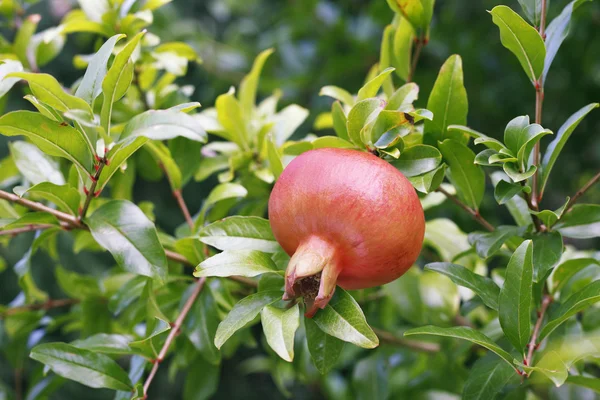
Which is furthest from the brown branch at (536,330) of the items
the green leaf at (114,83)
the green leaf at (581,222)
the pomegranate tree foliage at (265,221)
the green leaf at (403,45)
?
the green leaf at (114,83)

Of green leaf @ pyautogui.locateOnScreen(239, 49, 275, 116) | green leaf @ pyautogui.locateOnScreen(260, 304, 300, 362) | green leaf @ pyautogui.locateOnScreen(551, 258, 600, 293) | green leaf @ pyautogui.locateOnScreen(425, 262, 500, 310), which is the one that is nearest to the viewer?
green leaf @ pyautogui.locateOnScreen(260, 304, 300, 362)

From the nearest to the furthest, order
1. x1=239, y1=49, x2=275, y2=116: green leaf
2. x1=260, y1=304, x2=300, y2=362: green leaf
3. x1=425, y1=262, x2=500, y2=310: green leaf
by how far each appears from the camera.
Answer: x1=260, y1=304, x2=300, y2=362: green leaf
x1=425, y1=262, x2=500, y2=310: green leaf
x1=239, y1=49, x2=275, y2=116: green leaf

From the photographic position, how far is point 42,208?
0.63m

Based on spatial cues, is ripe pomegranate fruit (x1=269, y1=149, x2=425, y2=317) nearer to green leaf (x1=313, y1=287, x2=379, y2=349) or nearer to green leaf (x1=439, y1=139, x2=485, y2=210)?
green leaf (x1=313, y1=287, x2=379, y2=349)

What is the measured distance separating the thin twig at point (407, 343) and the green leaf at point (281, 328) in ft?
1.34

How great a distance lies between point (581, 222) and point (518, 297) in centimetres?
15

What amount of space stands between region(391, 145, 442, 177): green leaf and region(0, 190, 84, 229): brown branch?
0.35 m

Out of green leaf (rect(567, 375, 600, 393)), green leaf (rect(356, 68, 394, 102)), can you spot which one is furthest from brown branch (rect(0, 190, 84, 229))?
green leaf (rect(567, 375, 600, 393))

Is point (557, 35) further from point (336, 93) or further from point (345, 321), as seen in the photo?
point (345, 321)

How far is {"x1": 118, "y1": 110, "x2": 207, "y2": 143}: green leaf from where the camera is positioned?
1.81 ft

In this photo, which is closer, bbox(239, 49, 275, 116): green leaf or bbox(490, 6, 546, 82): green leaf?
bbox(490, 6, 546, 82): green leaf

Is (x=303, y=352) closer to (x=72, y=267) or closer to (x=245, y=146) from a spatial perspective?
(x=245, y=146)

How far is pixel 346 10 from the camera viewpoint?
184 cm

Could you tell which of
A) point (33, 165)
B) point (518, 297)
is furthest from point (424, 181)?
point (33, 165)
